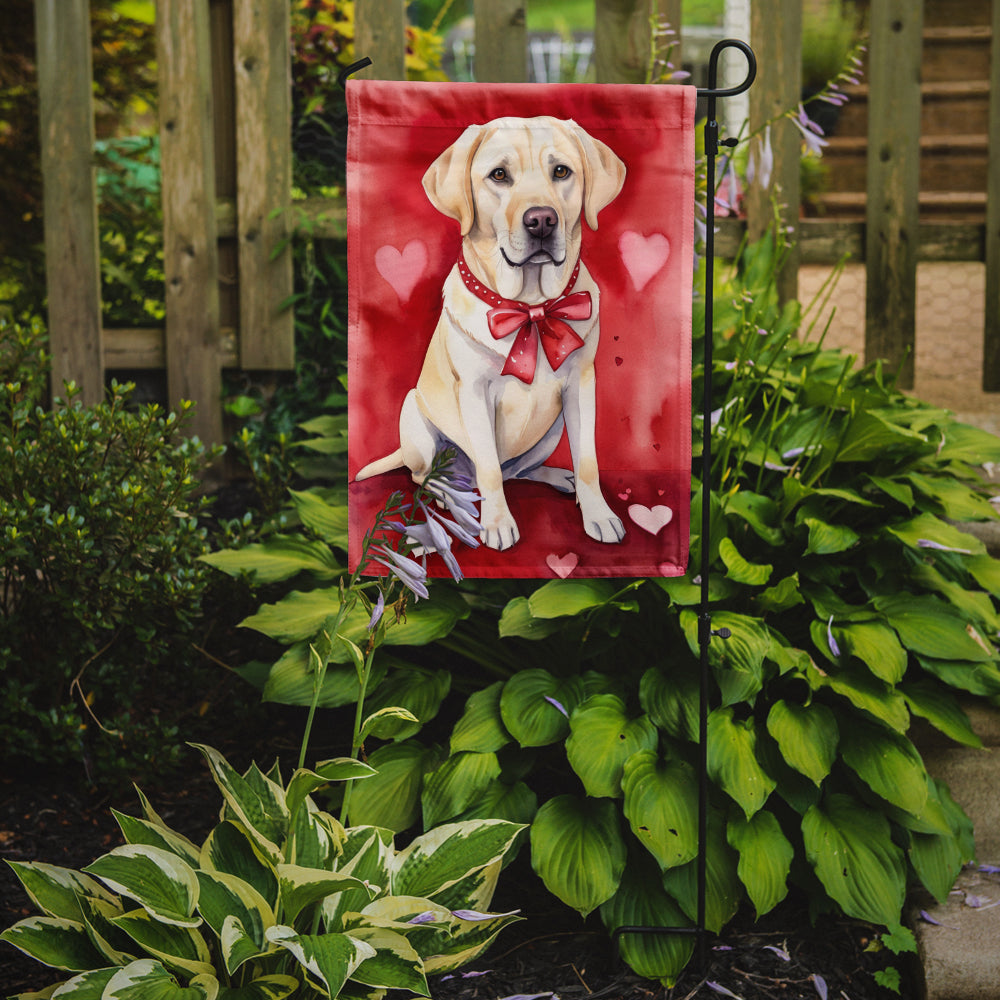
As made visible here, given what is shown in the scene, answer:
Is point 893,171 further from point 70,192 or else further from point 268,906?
point 268,906

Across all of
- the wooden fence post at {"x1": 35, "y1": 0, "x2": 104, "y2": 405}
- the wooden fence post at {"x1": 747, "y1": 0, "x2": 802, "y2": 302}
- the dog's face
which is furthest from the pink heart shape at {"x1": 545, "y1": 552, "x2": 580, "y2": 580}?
the wooden fence post at {"x1": 35, "y1": 0, "x2": 104, "y2": 405}

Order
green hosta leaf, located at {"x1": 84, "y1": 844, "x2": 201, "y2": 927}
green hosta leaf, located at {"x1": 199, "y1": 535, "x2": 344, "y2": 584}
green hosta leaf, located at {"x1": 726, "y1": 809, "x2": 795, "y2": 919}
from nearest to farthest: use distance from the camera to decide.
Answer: green hosta leaf, located at {"x1": 84, "y1": 844, "x2": 201, "y2": 927}
green hosta leaf, located at {"x1": 726, "y1": 809, "x2": 795, "y2": 919}
green hosta leaf, located at {"x1": 199, "y1": 535, "x2": 344, "y2": 584}

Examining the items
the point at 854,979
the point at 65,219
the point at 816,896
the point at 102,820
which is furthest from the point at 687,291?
the point at 65,219

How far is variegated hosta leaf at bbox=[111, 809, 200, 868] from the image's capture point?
1.68 metres

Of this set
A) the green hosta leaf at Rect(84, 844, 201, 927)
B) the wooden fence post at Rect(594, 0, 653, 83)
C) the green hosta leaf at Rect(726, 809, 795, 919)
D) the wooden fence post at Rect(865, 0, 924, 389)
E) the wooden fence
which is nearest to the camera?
the green hosta leaf at Rect(84, 844, 201, 927)

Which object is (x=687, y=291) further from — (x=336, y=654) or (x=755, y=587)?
(x=336, y=654)

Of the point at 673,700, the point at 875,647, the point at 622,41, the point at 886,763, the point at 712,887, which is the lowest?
the point at 712,887

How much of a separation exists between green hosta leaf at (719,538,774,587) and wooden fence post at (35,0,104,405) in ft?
7.27

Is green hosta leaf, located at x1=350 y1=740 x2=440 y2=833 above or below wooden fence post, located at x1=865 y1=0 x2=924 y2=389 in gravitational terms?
below

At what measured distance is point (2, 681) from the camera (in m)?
A: 2.44

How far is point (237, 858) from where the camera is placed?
173 centimetres

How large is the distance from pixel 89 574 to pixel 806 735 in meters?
1.59

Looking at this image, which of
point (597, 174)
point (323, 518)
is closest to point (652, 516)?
point (597, 174)

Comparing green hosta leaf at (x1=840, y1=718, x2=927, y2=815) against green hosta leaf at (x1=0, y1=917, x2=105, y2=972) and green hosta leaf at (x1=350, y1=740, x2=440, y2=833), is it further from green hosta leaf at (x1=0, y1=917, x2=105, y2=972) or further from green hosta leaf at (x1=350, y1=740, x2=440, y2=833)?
green hosta leaf at (x1=0, y1=917, x2=105, y2=972)
